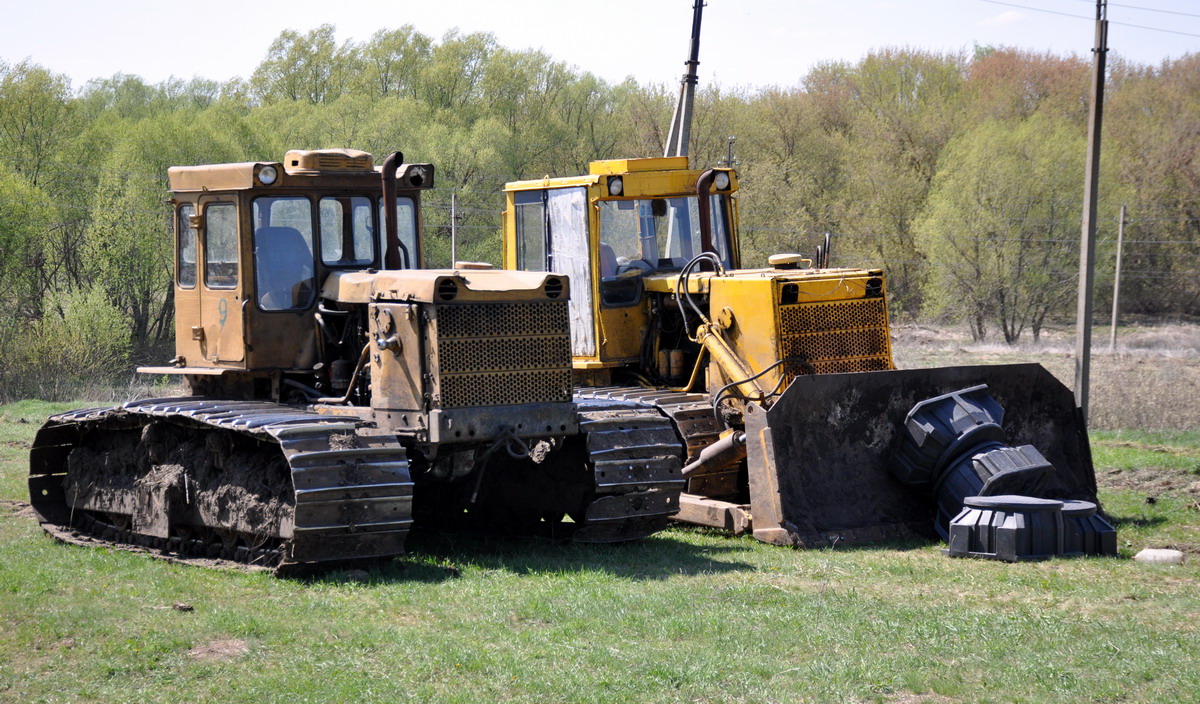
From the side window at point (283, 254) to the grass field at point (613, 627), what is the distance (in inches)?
81.7

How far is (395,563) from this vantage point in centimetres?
823

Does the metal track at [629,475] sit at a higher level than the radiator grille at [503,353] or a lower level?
lower

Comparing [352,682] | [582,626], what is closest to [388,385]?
[582,626]

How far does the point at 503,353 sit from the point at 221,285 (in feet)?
8.37

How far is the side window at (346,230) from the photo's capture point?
925cm

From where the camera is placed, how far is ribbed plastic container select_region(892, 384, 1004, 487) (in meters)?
9.21

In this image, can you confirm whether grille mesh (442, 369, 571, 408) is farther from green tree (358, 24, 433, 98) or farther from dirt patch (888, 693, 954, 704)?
green tree (358, 24, 433, 98)

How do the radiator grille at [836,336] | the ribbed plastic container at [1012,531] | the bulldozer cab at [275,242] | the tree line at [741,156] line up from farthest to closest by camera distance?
the tree line at [741,156], the radiator grille at [836,336], the bulldozer cab at [275,242], the ribbed plastic container at [1012,531]

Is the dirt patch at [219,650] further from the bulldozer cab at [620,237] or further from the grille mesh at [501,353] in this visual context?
the bulldozer cab at [620,237]

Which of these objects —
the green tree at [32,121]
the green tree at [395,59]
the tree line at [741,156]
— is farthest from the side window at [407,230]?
the green tree at [395,59]

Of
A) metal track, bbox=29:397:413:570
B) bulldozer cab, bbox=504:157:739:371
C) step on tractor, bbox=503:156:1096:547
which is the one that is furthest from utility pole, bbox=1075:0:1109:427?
metal track, bbox=29:397:413:570

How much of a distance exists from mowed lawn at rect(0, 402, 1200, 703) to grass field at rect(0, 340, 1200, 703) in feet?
0.06

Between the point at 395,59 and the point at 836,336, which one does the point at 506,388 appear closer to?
the point at 836,336

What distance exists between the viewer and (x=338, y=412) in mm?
8664
